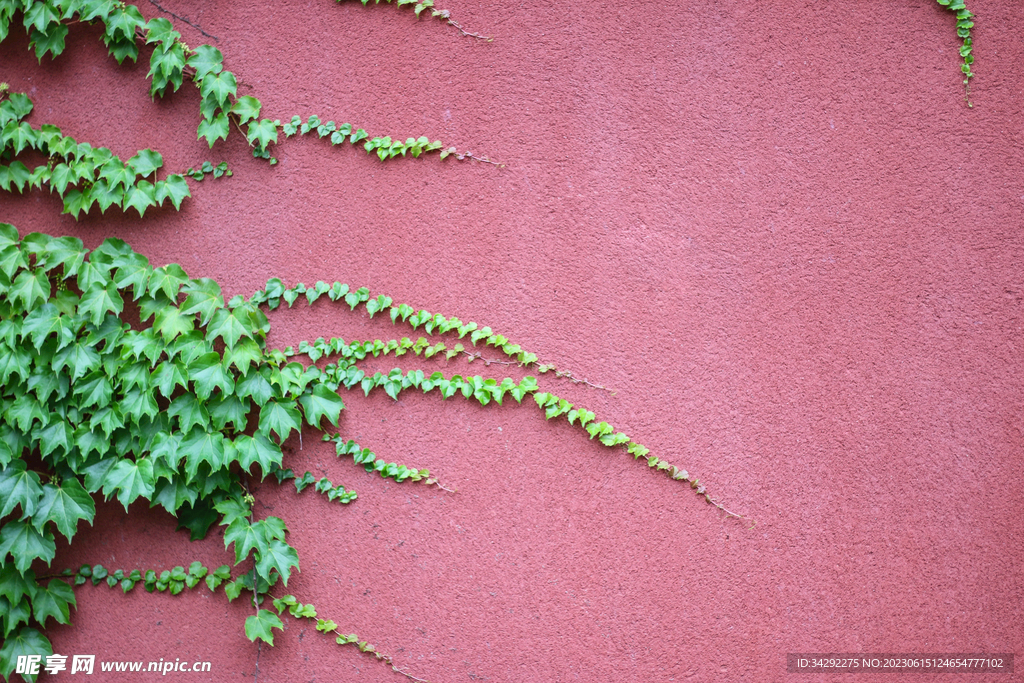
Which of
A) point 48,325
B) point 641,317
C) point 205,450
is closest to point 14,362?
point 48,325

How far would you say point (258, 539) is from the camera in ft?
7.77

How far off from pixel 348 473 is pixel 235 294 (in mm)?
847

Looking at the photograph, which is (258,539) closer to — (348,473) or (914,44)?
(348,473)

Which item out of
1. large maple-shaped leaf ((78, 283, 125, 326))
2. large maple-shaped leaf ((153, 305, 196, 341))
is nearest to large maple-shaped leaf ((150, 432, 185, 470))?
large maple-shaped leaf ((153, 305, 196, 341))

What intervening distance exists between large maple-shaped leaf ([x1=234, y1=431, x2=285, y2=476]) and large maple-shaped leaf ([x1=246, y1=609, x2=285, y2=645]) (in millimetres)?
531

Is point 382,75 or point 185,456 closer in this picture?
point 185,456

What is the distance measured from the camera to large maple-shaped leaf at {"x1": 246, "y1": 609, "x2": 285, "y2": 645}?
7.79ft

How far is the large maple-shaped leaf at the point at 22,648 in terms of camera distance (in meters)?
2.42

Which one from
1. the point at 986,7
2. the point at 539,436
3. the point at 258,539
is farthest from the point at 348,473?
the point at 986,7

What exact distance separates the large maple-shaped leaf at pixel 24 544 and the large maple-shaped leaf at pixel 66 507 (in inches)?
2.7

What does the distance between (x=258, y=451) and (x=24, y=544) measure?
0.93m

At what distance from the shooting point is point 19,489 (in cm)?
237

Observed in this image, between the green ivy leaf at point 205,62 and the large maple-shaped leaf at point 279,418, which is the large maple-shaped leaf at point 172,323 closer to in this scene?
the large maple-shaped leaf at point 279,418

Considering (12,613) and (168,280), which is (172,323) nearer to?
(168,280)
